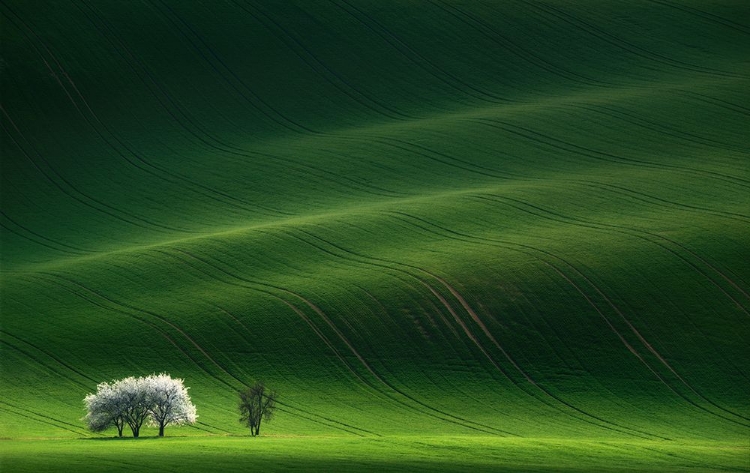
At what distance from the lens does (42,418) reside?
37.9 m

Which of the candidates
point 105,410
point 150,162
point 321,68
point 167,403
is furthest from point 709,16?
point 105,410

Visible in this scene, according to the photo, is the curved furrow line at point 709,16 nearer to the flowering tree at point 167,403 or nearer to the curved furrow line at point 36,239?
the curved furrow line at point 36,239

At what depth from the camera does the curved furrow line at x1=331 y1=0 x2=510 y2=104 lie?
238 ft

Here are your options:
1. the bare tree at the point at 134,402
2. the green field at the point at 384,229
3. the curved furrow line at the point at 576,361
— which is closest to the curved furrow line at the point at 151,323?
the green field at the point at 384,229

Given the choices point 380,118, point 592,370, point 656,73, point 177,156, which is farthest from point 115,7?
point 592,370

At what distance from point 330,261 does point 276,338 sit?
6.88 meters

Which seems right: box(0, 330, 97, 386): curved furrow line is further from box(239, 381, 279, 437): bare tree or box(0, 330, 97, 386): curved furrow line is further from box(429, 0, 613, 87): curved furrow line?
box(429, 0, 613, 87): curved furrow line

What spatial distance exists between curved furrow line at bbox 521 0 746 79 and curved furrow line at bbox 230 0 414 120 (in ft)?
62.8

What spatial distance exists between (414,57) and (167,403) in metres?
46.9

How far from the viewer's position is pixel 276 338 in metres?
43.3

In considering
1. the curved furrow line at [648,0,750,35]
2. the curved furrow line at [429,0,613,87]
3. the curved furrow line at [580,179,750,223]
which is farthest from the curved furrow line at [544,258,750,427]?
the curved furrow line at [648,0,750,35]

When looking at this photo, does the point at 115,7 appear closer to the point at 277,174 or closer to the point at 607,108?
the point at 277,174

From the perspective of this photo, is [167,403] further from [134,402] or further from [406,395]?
[406,395]

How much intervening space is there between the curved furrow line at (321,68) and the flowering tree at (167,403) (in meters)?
37.4
